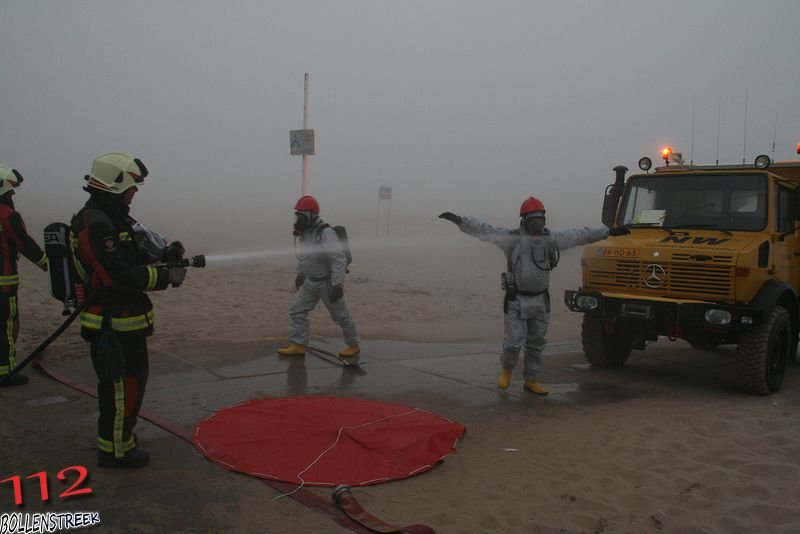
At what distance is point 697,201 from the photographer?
773 centimetres

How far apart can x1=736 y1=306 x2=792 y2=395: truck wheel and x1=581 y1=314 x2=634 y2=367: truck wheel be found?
1635 mm

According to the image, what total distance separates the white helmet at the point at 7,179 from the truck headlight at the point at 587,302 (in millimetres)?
6097

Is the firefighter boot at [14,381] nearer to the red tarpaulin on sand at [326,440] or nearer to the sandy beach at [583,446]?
the sandy beach at [583,446]

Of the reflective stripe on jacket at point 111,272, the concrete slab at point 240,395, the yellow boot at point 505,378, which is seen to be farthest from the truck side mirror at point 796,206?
the reflective stripe on jacket at point 111,272

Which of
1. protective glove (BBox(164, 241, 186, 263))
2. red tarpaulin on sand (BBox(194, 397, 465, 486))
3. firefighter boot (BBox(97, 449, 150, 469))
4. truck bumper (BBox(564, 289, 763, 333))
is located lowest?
red tarpaulin on sand (BBox(194, 397, 465, 486))

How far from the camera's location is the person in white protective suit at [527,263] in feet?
21.4

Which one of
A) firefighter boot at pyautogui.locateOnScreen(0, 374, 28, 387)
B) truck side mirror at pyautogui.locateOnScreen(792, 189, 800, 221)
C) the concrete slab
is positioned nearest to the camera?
the concrete slab

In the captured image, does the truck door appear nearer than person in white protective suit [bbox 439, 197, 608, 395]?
No

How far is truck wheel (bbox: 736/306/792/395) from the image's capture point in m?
6.76

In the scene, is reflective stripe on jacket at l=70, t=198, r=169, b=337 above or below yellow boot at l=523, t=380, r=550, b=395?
above

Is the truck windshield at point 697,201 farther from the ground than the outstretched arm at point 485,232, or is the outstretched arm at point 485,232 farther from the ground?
the truck windshield at point 697,201

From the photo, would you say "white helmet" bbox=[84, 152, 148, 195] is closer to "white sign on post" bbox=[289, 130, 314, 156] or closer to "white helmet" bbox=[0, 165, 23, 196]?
"white helmet" bbox=[0, 165, 23, 196]

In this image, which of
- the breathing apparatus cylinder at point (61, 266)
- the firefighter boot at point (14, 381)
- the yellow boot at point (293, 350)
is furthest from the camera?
the yellow boot at point (293, 350)

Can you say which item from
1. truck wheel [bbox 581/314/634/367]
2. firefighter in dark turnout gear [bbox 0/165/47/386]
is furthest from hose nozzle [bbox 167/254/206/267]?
truck wheel [bbox 581/314/634/367]
